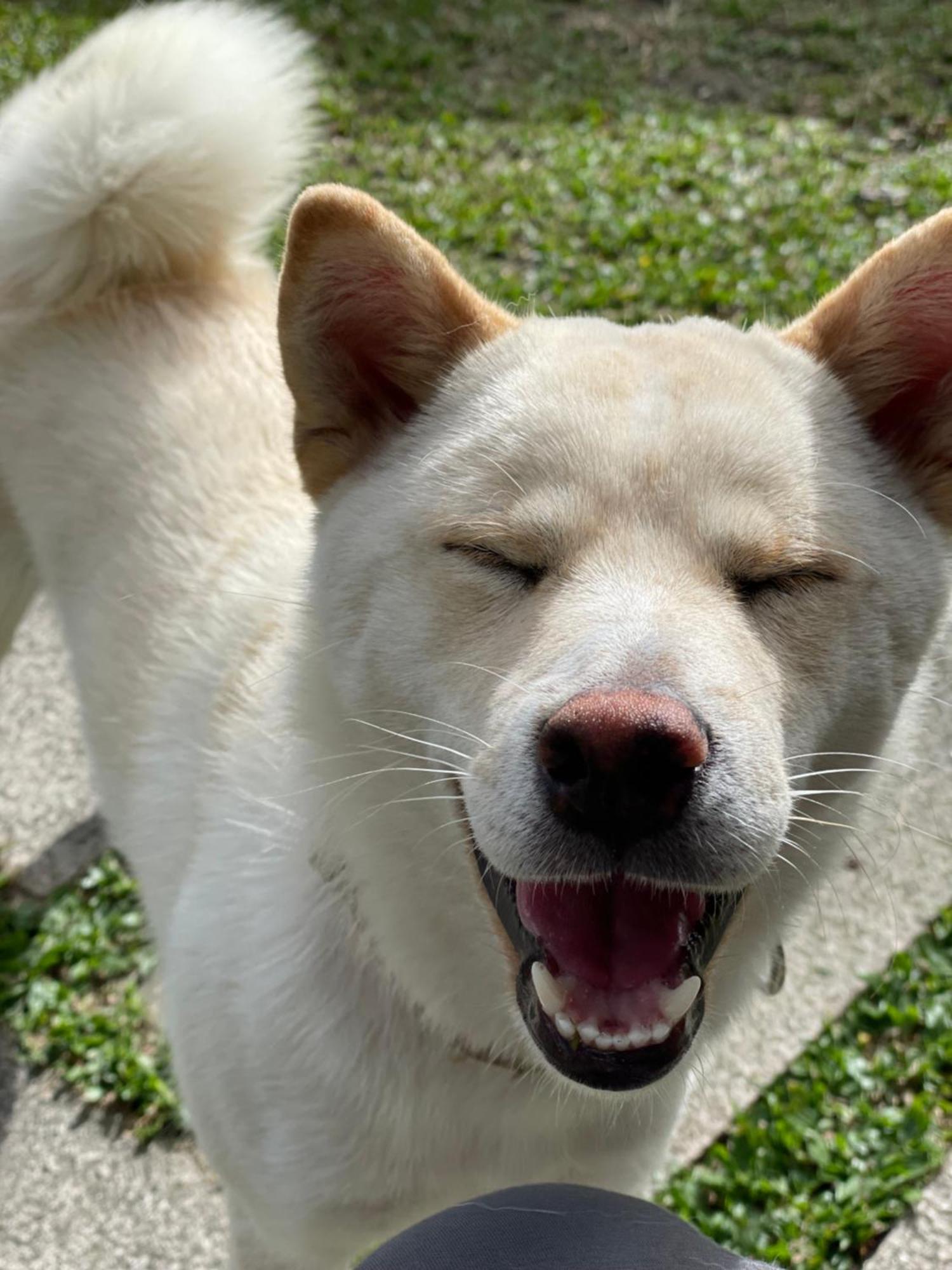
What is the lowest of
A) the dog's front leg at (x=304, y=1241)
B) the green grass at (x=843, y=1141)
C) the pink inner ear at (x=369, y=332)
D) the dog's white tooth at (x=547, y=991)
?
the green grass at (x=843, y=1141)

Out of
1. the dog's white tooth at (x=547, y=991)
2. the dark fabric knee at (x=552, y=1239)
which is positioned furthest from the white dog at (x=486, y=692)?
the dark fabric knee at (x=552, y=1239)

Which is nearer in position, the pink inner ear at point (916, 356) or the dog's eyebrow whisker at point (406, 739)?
the dog's eyebrow whisker at point (406, 739)

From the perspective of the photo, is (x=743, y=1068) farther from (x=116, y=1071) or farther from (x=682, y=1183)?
(x=116, y=1071)

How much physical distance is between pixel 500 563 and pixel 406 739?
0.30 m

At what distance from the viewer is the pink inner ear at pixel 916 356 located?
181 centimetres

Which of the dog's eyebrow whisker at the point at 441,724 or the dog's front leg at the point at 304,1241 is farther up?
the dog's eyebrow whisker at the point at 441,724

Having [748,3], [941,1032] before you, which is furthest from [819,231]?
[941,1032]

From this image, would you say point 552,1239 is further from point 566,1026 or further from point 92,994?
point 92,994

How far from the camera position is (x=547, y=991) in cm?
164

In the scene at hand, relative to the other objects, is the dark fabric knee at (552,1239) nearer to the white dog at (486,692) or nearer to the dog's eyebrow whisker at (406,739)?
the white dog at (486,692)

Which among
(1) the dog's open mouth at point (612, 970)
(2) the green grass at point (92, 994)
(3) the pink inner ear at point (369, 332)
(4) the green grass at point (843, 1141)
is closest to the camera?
(1) the dog's open mouth at point (612, 970)

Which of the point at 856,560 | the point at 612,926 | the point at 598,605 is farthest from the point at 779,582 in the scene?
the point at 612,926

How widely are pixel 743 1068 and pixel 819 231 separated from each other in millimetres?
3974

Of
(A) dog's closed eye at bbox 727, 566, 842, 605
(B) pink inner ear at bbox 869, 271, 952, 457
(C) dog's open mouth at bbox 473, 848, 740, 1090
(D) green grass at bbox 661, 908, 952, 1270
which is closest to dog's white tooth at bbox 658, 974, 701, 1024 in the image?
(C) dog's open mouth at bbox 473, 848, 740, 1090
